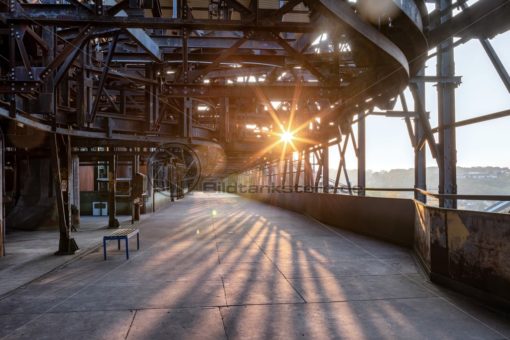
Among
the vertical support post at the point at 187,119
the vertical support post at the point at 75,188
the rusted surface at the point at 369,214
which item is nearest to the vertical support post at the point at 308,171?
the rusted surface at the point at 369,214

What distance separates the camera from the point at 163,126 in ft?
48.8

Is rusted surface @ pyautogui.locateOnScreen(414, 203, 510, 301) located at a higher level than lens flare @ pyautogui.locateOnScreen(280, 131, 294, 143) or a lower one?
lower

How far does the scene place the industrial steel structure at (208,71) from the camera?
6602 millimetres

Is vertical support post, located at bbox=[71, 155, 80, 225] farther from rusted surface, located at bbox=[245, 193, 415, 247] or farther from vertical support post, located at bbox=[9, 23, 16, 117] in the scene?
rusted surface, located at bbox=[245, 193, 415, 247]

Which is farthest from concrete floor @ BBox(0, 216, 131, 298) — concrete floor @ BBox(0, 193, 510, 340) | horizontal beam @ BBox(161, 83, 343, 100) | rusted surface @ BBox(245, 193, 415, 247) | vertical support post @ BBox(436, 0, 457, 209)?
Answer: vertical support post @ BBox(436, 0, 457, 209)

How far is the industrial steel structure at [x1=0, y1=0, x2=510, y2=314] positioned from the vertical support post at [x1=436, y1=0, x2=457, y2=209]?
0.03m

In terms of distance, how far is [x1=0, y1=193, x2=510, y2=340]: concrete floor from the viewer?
484 cm

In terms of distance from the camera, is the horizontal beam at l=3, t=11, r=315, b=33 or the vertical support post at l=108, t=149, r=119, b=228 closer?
the horizontal beam at l=3, t=11, r=315, b=33

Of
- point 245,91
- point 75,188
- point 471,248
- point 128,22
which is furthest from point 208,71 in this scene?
point 75,188

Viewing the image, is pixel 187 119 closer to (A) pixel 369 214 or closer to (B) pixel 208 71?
(B) pixel 208 71

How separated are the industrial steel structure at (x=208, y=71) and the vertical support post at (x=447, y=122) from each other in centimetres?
3

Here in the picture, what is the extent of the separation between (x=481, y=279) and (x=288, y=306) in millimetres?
2929

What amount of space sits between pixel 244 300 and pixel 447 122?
22.4 ft

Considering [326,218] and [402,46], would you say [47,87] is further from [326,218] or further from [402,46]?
[326,218]
